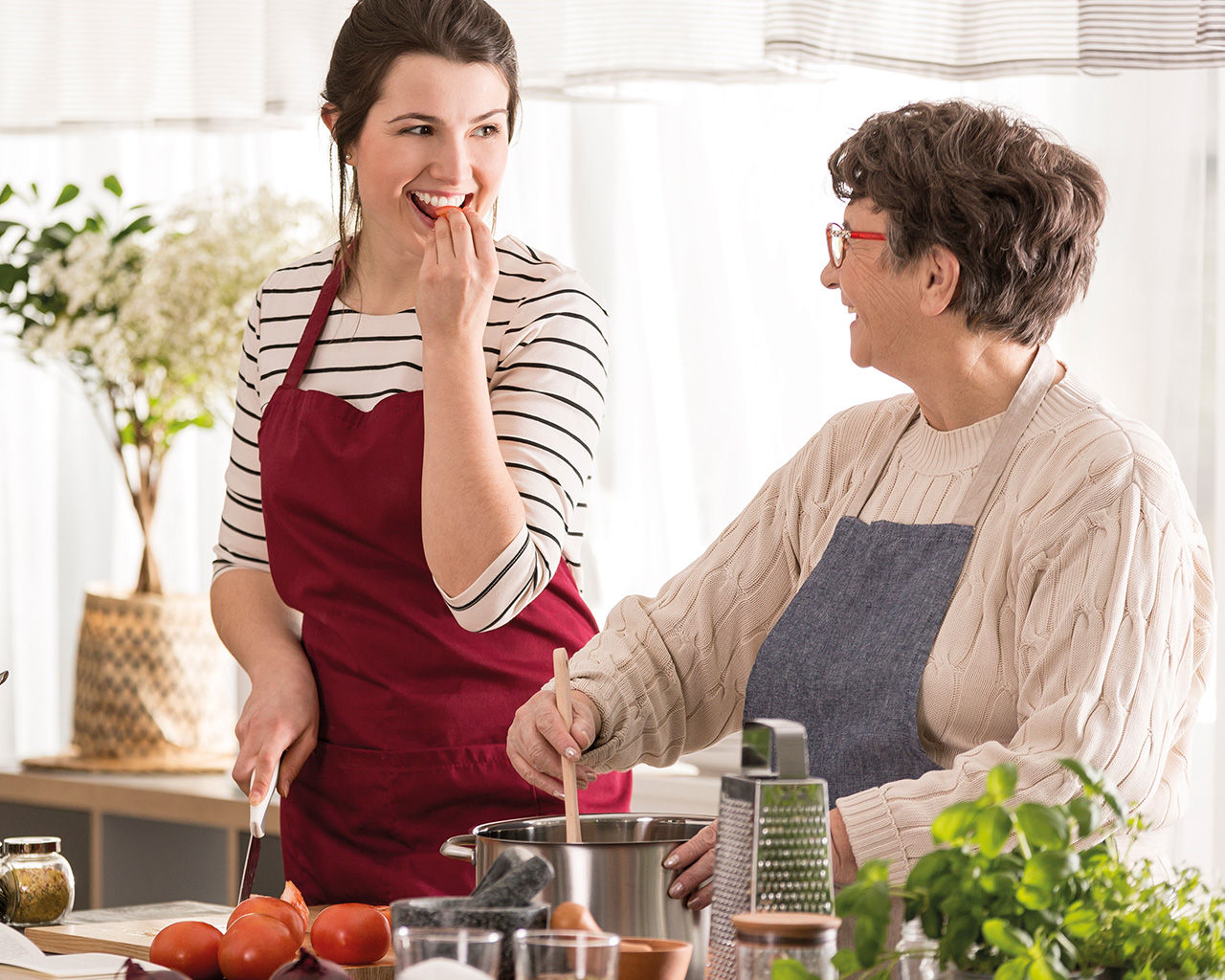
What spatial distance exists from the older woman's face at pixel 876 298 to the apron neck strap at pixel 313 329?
566 mm

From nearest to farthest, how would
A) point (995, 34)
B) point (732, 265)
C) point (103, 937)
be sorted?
point (103, 937), point (995, 34), point (732, 265)

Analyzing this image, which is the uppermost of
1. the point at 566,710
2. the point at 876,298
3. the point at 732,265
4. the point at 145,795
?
the point at 732,265

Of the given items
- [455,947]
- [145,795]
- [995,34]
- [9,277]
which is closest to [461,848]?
[455,947]

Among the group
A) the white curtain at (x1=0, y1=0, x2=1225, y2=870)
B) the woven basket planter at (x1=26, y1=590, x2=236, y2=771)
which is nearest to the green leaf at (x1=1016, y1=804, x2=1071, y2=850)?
the white curtain at (x1=0, y1=0, x2=1225, y2=870)

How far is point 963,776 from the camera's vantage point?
125 centimetres

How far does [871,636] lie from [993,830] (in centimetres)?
65

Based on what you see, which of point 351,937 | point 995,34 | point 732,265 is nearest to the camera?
point 351,937

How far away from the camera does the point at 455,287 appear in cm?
156

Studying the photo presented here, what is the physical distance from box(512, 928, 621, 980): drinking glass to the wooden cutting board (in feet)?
1.48

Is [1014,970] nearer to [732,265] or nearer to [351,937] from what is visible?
[351,937]

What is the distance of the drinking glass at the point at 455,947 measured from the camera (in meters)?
0.85

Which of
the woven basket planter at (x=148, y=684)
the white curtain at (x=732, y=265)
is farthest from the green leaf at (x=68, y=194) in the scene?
the woven basket planter at (x=148, y=684)

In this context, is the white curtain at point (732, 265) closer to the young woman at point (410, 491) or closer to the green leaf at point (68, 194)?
the green leaf at point (68, 194)

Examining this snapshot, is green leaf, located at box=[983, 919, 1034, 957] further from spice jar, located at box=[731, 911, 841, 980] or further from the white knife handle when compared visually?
the white knife handle
